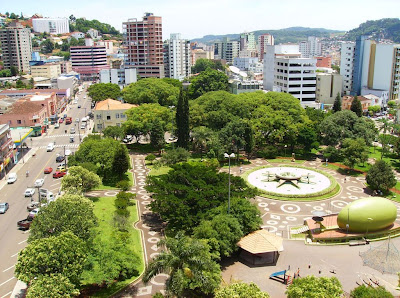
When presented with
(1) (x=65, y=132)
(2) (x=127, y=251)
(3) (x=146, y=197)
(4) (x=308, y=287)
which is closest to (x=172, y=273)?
(2) (x=127, y=251)

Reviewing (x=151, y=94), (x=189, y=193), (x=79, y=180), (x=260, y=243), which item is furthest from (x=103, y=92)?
(x=260, y=243)

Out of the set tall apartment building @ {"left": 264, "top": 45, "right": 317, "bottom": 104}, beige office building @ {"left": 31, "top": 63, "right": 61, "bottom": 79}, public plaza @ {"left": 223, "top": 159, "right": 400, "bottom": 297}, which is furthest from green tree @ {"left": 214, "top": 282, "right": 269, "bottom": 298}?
beige office building @ {"left": 31, "top": 63, "right": 61, "bottom": 79}

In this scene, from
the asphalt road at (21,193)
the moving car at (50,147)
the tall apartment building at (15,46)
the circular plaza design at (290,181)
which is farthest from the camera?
the tall apartment building at (15,46)

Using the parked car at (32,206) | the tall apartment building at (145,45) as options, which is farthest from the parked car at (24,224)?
the tall apartment building at (145,45)

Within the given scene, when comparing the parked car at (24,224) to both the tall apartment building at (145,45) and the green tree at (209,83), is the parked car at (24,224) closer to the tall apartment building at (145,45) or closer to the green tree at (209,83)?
the green tree at (209,83)

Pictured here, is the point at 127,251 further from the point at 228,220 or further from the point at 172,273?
the point at 228,220

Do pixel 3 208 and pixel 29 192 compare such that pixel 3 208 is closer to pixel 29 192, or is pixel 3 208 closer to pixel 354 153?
pixel 29 192
